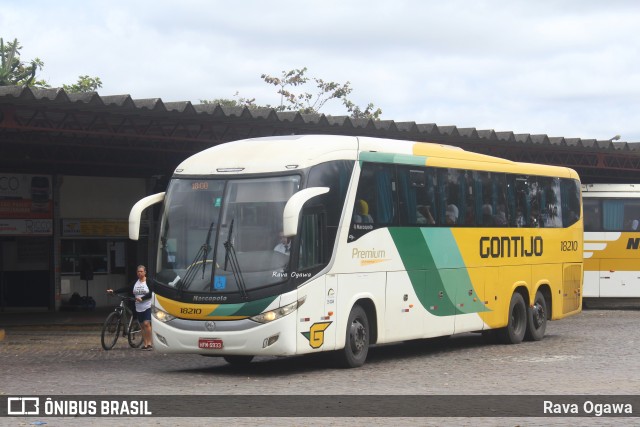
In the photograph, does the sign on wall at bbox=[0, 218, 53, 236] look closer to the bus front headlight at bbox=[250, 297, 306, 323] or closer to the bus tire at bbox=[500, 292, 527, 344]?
the bus tire at bbox=[500, 292, 527, 344]

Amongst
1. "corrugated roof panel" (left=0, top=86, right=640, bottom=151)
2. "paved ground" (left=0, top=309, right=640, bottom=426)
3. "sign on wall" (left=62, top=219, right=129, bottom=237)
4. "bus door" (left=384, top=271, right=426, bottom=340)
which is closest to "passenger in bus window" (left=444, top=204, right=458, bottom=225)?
"bus door" (left=384, top=271, right=426, bottom=340)

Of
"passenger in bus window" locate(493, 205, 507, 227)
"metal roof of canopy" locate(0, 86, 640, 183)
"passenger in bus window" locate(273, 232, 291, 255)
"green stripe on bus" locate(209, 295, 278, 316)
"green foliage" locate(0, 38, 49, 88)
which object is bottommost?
"green stripe on bus" locate(209, 295, 278, 316)

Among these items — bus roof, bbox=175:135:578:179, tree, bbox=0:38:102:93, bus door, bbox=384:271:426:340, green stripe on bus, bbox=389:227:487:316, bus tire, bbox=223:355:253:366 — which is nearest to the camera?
bus roof, bbox=175:135:578:179

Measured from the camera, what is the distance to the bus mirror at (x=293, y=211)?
15969 millimetres

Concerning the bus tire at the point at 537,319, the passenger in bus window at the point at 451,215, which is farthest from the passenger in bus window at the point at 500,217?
the bus tire at the point at 537,319

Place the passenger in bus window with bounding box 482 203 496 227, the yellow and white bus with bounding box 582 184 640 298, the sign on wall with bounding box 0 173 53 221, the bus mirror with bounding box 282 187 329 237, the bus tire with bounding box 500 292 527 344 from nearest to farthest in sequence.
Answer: the bus mirror with bounding box 282 187 329 237 → the passenger in bus window with bounding box 482 203 496 227 → the bus tire with bounding box 500 292 527 344 → the yellow and white bus with bounding box 582 184 640 298 → the sign on wall with bounding box 0 173 53 221

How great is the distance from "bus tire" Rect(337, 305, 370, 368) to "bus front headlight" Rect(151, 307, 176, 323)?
2.71 m

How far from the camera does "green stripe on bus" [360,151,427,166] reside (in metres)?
19.0

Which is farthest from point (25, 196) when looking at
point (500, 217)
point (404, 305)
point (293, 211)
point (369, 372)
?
point (293, 211)

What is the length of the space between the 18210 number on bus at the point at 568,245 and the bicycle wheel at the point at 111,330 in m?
9.49

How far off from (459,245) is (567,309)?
524cm

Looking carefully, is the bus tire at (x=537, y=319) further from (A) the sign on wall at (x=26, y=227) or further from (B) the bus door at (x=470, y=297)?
(A) the sign on wall at (x=26, y=227)

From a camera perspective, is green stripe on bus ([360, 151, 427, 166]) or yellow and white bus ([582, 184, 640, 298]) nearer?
green stripe on bus ([360, 151, 427, 166])

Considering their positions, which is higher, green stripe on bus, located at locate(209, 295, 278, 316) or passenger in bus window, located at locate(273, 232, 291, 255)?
passenger in bus window, located at locate(273, 232, 291, 255)
